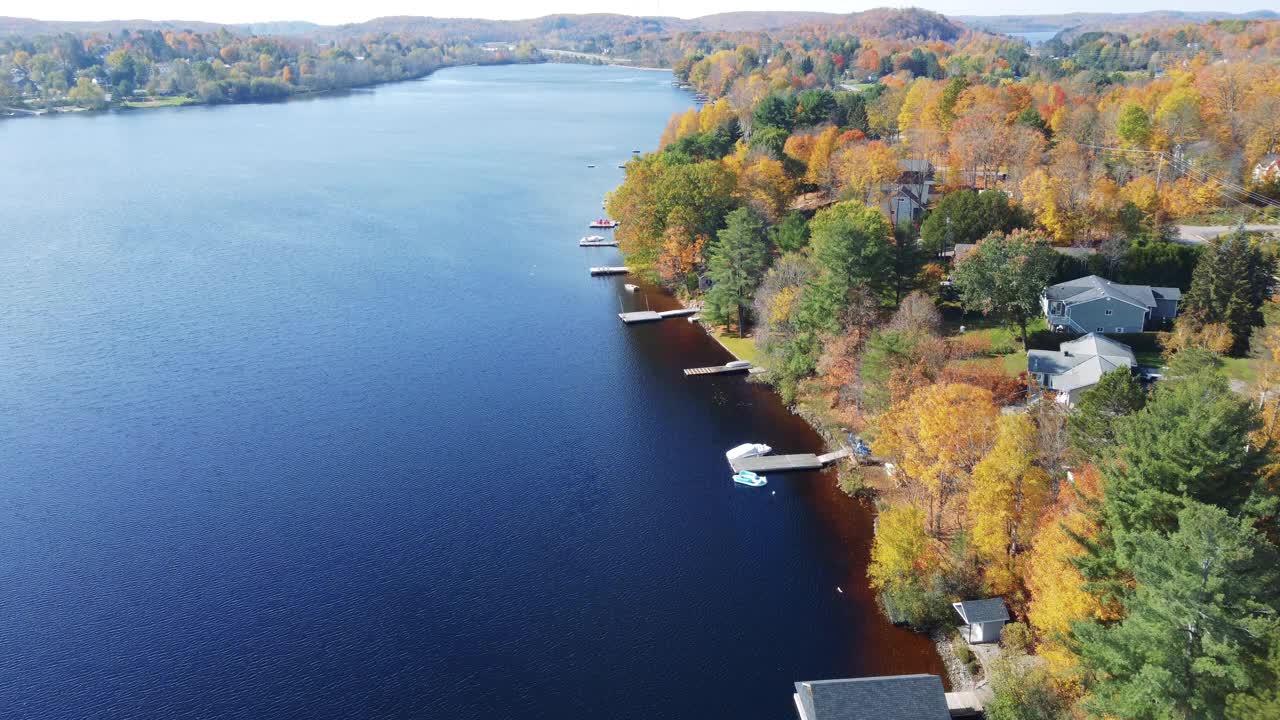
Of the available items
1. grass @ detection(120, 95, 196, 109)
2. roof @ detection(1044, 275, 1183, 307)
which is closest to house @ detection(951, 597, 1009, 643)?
roof @ detection(1044, 275, 1183, 307)

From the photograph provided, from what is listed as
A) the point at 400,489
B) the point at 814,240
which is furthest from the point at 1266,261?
the point at 400,489

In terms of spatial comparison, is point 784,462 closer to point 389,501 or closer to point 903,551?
point 903,551

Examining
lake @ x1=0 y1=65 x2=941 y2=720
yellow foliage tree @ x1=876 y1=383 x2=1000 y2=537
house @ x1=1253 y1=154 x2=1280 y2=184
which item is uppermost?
house @ x1=1253 y1=154 x2=1280 y2=184

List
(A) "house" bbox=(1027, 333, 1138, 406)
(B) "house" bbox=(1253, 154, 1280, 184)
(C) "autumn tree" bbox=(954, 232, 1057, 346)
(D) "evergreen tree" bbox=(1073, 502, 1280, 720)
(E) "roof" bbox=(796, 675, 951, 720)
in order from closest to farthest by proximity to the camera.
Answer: (D) "evergreen tree" bbox=(1073, 502, 1280, 720)
(E) "roof" bbox=(796, 675, 951, 720)
(A) "house" bbox=(1027, 333, 1138, 406)
(C) "autumn tree" bbox=(954, 232, 1057, 346)
(B) "house" bbox=(1253, 154, 1280, 184)

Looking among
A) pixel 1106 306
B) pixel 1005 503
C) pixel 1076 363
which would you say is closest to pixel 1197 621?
pixel 1005 503

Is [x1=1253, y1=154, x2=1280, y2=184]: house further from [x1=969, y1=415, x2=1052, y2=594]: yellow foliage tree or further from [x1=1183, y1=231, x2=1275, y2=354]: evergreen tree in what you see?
[x1=969, y1=415, x2=1052, y2=594]: yellow foliage tree

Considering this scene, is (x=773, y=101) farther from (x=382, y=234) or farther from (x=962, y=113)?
(x=382, y=234)
